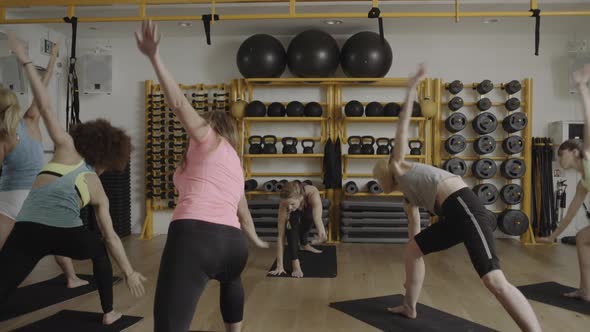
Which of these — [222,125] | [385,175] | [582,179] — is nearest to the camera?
[222,125]

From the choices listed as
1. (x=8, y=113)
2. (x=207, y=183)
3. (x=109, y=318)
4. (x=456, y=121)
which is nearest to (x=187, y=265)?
(x=207, y=183)

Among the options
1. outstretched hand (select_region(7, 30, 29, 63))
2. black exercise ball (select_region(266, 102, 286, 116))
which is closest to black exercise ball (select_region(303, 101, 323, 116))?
black exercise ball (select_region(266, 102, 286, 116))

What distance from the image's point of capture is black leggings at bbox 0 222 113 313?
1.95m

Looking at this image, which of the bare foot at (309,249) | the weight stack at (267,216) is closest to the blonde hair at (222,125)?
the bare foot at (309,249)

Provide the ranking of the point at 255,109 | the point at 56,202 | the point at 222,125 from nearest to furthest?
1. the point at 222,125
2. the point at 56,202
3. the point at 255,109

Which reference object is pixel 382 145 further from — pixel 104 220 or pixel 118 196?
pixel 104 220

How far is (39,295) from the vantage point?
3240 millimetres

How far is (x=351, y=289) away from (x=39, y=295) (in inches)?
87.5

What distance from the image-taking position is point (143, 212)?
6.06 metres

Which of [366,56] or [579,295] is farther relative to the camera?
[366,56]

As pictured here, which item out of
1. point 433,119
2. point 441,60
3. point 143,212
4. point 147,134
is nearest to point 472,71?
point 441,60

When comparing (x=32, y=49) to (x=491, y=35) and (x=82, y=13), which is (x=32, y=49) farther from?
(x=491, y=35)

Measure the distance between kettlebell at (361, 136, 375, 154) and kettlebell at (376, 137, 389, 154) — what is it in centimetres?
7

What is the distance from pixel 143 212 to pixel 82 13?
2502 mm
